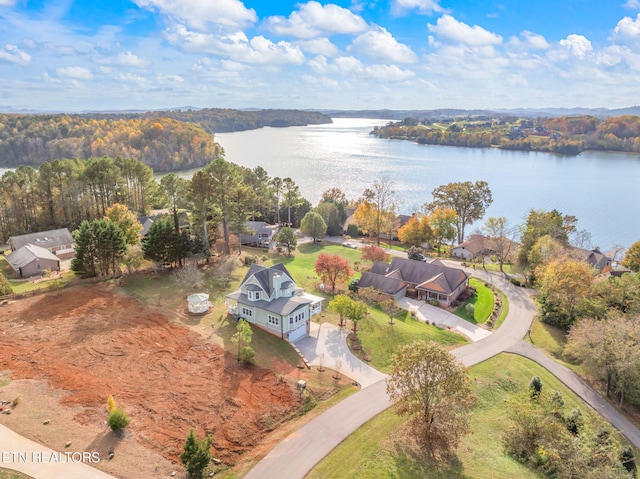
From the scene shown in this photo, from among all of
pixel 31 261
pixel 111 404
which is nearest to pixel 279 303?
pixel 111 404

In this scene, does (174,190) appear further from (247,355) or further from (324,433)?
(324,433)

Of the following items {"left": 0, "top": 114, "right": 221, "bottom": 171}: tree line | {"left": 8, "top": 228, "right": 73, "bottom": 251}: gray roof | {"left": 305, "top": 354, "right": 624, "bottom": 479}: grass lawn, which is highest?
{"left": 0, "top": 114, "right": 221, "bottom": 171}: tree line

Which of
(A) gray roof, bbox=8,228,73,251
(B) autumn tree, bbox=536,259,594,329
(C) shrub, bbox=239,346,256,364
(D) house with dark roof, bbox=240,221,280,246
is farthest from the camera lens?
(D) house with dark roof, bbox=240,221,280,246

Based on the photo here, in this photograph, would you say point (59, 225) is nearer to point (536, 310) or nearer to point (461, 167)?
point (536, 310)

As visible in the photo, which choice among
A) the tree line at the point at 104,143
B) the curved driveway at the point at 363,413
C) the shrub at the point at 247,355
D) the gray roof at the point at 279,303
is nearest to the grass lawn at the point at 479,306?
the curved driveway at the point at 363,413

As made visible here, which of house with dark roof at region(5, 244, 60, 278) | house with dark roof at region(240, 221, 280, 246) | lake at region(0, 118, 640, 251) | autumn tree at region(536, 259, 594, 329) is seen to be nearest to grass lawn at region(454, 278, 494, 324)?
autumn tree at region(536, 259, 594, 329)

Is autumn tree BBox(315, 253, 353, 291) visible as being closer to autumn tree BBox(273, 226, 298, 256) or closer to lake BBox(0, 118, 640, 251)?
autumn tree BBox(273, 226, 298, 256)

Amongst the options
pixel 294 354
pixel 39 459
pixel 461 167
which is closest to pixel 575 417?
pixel 294 354
